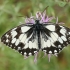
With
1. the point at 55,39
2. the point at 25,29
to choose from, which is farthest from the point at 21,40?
the point at 55,39

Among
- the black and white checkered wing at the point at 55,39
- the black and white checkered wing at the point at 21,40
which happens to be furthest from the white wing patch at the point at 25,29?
the black and white checkered wing at the point at 55,39

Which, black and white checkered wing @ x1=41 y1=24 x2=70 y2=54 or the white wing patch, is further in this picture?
the white wing patch

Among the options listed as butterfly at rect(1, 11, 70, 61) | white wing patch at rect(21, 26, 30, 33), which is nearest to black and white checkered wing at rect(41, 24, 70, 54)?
butterfly at rect(1, 11, 70, 61)

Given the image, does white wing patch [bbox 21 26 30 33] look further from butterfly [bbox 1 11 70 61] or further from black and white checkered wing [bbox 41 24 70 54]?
black and white checkered wing [bbox 41 24 70 54]

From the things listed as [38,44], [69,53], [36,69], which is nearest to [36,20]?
[38,44]

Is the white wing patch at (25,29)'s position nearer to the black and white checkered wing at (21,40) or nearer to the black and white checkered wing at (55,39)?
the black and white checkered wing at (21,40)

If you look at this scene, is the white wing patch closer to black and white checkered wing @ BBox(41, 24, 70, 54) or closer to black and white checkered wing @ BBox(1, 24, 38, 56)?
black and white checkered wing @ BBox(1, 24, 38, 56)

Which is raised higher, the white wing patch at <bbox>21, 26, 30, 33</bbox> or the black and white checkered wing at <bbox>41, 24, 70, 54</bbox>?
the white wing patch at <bbox>21, 26, 30, 33</bbox>

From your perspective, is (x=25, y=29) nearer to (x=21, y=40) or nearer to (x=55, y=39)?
(x=21, y=40)
